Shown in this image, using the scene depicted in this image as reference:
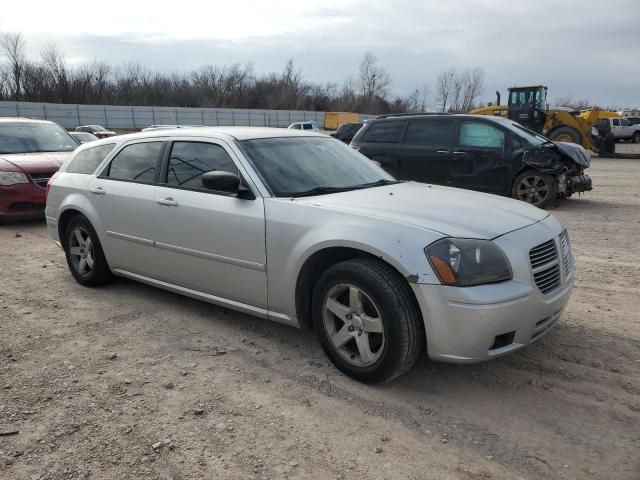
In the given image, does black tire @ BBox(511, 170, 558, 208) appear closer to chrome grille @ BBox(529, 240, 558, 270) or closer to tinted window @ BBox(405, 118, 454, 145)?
tinted window @ BBox(405, 118, 454, 145)

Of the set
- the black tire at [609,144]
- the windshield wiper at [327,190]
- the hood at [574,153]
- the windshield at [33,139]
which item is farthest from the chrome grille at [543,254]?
the black tire at [609,144]

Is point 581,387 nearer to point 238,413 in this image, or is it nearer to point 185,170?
point 238,413

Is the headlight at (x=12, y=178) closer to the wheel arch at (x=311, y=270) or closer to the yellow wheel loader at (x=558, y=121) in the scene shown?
the wheel arch at (x=311, y=270)

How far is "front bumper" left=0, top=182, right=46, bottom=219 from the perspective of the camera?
8.12 m

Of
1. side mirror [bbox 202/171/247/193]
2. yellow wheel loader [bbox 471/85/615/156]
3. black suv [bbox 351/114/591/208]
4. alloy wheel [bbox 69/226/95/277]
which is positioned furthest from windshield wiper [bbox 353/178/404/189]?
yellow wheel loader [bbox 471/85/615/156]

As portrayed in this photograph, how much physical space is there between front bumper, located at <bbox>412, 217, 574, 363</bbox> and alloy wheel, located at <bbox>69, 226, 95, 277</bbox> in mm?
3545

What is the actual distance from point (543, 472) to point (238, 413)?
1597 mm

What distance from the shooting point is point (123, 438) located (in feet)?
9.27

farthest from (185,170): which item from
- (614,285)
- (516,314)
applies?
(614,285)

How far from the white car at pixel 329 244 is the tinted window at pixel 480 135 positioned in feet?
18.0

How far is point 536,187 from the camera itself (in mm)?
9586

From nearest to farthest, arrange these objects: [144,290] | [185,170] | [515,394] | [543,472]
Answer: [543,472]
[515,394]
[185,170]
[144,290]

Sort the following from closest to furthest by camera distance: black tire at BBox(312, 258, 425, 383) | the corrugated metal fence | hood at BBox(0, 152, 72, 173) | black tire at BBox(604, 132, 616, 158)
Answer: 1. black tire at BBox(312, 258, 425, 383)
2. hood at BBox(0, 152, 72, 173)
3. black tire at BBox(604, 132, 616, 158)
4. the corrugated metal fence

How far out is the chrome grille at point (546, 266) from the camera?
3191 millimetres
